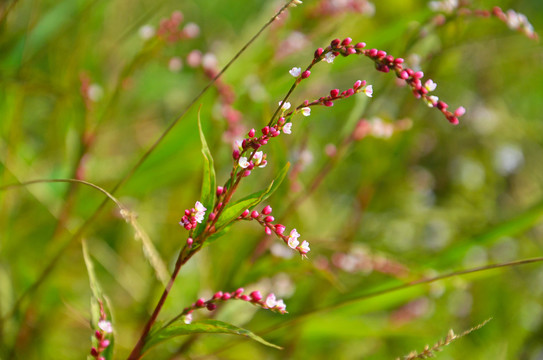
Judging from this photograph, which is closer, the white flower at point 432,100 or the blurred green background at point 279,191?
the white flower at point 432,100

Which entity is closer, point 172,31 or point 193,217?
point 193,217

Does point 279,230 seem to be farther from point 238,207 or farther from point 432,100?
point 432,100

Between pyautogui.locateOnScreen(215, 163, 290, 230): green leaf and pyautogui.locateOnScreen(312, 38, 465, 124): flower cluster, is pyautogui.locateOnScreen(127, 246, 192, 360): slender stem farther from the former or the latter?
pyautogui.locateOnScreen(312, 38, 465, 124): flower cluster

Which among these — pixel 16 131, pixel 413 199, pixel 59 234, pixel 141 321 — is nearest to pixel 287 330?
pixel 141 321

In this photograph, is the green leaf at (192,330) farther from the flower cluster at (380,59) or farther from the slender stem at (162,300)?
the flower cluster at (380,59)

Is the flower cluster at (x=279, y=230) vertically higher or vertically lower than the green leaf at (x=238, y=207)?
lower

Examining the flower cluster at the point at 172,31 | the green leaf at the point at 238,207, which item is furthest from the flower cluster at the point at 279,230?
the flower cluster at the point at 172,31

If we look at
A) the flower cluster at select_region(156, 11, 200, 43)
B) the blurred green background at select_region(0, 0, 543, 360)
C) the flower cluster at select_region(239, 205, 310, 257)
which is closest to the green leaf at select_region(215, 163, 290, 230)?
the flower cluster at select_region(239, 205, 310, 257)

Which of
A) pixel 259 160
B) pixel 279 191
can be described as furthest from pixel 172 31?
pixel 259 160

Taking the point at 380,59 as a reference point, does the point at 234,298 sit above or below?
below
